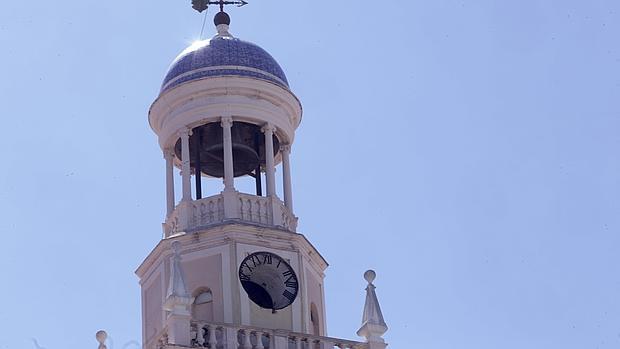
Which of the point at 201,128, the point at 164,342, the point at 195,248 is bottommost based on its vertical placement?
the point at 164,342

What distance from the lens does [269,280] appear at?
38.1 m

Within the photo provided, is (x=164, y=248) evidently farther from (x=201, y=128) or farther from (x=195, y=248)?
(x=201, y=128)

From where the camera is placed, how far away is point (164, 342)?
35.3 metres

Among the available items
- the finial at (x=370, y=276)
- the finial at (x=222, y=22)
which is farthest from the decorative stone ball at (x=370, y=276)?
the finial at (x=222, y=22)

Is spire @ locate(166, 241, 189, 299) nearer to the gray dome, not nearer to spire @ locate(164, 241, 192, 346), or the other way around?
spire @ locate(164, 241, 192, 346)

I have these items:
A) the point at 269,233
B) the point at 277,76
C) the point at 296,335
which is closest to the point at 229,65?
the point at 277,76

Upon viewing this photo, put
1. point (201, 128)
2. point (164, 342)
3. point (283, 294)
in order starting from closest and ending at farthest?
point (164, 342) < point (283, 294) < point (201, 128)

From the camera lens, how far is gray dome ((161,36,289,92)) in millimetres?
39812

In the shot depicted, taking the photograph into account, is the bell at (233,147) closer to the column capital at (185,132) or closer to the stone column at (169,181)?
the stone column at (169,181)

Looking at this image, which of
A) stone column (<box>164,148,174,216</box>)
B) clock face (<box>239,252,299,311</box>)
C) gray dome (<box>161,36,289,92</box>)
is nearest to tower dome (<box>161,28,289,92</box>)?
gray dome (<box>161,36,289,92</box>)

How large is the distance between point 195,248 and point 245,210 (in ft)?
4.42

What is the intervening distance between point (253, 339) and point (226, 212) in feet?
10.8

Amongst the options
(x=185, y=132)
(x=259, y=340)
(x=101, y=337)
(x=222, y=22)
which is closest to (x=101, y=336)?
(x=101, y=337)

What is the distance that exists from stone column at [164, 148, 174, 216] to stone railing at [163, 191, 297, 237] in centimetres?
44
